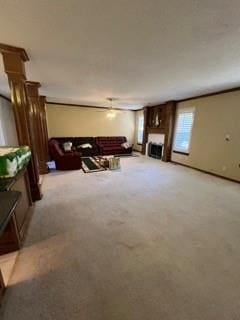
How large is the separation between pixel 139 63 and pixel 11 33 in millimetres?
1730

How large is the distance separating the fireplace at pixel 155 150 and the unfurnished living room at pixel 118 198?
2623 millimetres

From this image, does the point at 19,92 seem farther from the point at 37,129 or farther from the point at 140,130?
the point at 140,130

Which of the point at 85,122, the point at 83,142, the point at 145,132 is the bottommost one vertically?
the point at 83,142

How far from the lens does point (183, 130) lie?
5441 millimetres

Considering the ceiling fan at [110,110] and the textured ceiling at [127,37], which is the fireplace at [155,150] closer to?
the ceiling fan at [110,110]

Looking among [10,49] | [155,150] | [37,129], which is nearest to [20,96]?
[10,49]

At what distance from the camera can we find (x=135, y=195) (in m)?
3.14

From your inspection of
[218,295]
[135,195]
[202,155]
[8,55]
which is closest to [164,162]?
[202,155]

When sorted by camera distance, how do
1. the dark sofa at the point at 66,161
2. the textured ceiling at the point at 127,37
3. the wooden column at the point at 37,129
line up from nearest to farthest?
the textured ceiling at the point at 127,37 → the wooden column at the point at 37,129 → the dark sofa at the point at 66,161

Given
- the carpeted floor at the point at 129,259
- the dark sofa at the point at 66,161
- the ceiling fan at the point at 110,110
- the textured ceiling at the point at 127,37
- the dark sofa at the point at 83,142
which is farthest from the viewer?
the dark sofa at the point at 83,142

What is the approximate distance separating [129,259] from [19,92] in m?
2.74

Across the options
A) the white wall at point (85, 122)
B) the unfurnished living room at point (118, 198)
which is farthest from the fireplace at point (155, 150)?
the unfurnished living room at point (118, 198)

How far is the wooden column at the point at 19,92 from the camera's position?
2.14 meters

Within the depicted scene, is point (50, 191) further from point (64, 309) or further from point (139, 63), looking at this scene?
point (139, 63)
